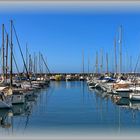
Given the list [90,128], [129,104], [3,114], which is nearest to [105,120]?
[90,128]

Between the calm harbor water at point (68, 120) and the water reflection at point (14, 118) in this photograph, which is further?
the water reflection at point (14, 118)

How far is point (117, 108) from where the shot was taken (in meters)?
22.7

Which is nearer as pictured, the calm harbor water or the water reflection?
the calm harbor water

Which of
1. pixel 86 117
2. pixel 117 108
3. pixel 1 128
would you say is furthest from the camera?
pixel 117 108

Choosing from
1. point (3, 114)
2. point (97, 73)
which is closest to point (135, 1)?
point (3, 114)

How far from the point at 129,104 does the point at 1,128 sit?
36.3ft

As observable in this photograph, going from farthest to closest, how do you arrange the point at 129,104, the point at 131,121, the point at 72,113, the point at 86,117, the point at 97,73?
the point at 97,73, the point at 129,104, the point at 72,113, the point at 86,117, the point at 131,121

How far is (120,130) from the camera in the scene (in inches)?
608

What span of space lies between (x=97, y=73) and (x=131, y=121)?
4827 cm

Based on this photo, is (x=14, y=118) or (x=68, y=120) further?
(x=14, y=118)

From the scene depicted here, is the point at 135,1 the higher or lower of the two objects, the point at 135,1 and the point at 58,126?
the higher

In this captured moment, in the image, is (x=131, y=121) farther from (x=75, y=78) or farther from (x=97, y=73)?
(x=75, y=78)

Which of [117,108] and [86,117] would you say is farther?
[117,108]

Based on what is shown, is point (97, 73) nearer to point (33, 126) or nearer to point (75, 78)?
point (75, 78)
